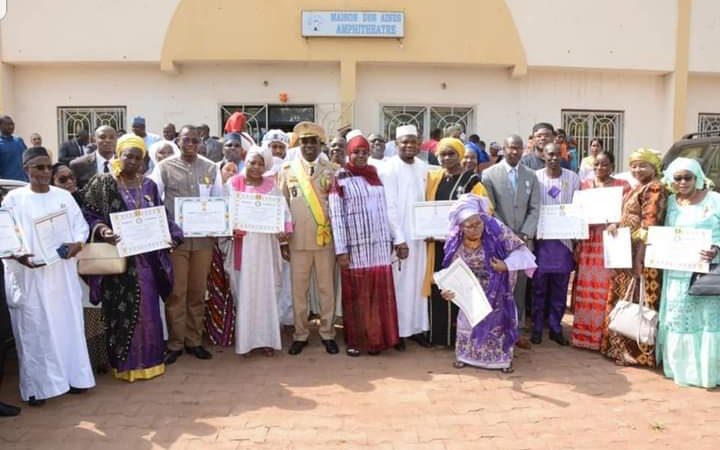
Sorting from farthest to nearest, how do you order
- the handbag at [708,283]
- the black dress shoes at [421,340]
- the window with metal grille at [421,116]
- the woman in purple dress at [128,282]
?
the window with metal grille at [421,116] → the black dress shoes at [421,340] → the woman in purple dress at [128,282] → the handbag at [708,283]

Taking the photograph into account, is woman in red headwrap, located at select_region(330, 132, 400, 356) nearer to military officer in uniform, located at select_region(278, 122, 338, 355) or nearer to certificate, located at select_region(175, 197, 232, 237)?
military officer in uniform, located at select_region(278, 122, 338, 355)

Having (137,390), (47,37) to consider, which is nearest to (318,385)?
(137,390)

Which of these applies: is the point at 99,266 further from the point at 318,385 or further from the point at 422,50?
the point at 422,50

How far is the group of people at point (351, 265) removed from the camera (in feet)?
15.7

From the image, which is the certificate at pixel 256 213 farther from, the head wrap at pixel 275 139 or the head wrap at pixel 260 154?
the head wrap at pixel 275 139

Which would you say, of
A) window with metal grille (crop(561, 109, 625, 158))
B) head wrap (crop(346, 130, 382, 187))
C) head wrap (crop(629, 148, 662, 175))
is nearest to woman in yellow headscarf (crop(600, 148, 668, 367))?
head wrap (crop(629, 148, 662, 175))

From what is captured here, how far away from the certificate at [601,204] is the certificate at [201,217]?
10.5 ft

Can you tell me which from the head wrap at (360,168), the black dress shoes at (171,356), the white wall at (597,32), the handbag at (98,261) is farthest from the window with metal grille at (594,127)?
the handbag at (98,261)

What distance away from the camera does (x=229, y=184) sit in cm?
577

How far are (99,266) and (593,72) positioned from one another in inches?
467

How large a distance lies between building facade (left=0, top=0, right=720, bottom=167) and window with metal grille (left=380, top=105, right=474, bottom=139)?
3 cm

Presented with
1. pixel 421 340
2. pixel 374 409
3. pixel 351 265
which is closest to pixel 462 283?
pixel 351 265

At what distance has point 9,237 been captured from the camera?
166 inches

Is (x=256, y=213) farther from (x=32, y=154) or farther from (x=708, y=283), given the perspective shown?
(x=708, y=283)
